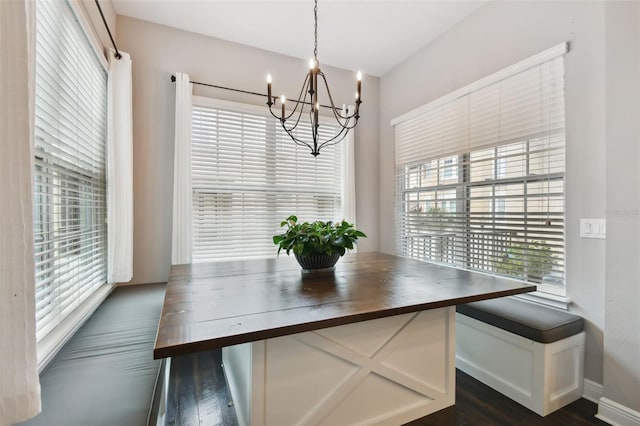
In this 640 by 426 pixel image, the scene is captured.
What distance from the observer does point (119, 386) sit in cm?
114

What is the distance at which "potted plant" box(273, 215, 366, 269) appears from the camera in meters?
1.80

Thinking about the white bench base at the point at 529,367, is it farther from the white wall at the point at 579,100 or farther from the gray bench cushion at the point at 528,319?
the white wall at the point at 579,100

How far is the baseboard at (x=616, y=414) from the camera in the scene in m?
1.54

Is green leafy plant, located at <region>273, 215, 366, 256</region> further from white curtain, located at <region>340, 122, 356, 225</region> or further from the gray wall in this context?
white curtain, located at <region>340, 122, 356, 225</region>

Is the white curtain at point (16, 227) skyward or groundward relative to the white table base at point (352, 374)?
skyward

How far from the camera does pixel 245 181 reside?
310 centimetres

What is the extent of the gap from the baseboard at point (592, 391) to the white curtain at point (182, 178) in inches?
121

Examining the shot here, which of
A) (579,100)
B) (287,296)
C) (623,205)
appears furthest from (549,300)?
(287,296)

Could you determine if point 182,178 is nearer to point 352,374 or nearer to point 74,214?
point 74,214

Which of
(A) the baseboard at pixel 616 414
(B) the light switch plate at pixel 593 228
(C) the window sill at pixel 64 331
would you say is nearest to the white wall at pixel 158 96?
(C) the window sill at pixel 64 331

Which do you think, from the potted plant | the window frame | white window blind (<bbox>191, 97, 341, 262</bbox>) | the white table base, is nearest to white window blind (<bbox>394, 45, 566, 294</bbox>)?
the white table base

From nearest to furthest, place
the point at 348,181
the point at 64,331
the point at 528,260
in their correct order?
1. the point at 64,331
2. the point at 528,260
3. the point at 348,181

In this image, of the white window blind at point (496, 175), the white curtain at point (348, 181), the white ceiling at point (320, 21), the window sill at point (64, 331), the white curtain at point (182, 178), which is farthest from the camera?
the white curtain at point (348, 181)

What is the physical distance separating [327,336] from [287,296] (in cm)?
26
